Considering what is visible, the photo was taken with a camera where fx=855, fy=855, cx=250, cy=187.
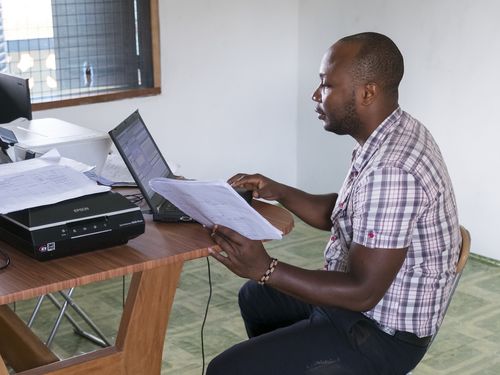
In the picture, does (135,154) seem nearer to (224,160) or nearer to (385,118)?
(385,118)

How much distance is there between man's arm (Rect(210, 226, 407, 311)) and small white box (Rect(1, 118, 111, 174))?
818 millimetres

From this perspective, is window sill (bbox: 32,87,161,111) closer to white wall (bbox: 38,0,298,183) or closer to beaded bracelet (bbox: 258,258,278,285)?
white wall (bbox: 38,0,298,183)

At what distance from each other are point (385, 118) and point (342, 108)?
0.36ft

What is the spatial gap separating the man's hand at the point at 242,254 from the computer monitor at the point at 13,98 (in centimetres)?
134

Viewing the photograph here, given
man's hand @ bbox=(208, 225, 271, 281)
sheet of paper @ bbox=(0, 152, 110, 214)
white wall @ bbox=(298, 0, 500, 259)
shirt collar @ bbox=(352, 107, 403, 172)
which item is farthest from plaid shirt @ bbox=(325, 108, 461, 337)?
white wall @ bbox=(298, 0, 500, 259)

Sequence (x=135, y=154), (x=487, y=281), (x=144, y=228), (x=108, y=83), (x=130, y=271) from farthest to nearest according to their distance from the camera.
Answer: (x=108, y=83), (x=487, y=281), (x=135, y=154), (x=144, y=228), (x=130, y=271)

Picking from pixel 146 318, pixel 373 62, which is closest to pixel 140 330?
pixel 146 318

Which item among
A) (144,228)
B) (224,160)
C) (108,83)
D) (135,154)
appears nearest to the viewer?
(144,228)

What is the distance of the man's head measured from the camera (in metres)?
2.10

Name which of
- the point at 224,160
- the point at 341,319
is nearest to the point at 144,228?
the point at 341,319

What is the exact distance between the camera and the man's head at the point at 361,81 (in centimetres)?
210

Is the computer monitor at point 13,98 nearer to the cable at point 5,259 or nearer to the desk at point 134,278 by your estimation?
the desk at point 134,278

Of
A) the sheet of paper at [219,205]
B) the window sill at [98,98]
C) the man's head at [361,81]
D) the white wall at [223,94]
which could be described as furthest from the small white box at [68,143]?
the white wall at [223,94]

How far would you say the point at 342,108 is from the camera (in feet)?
7.02
